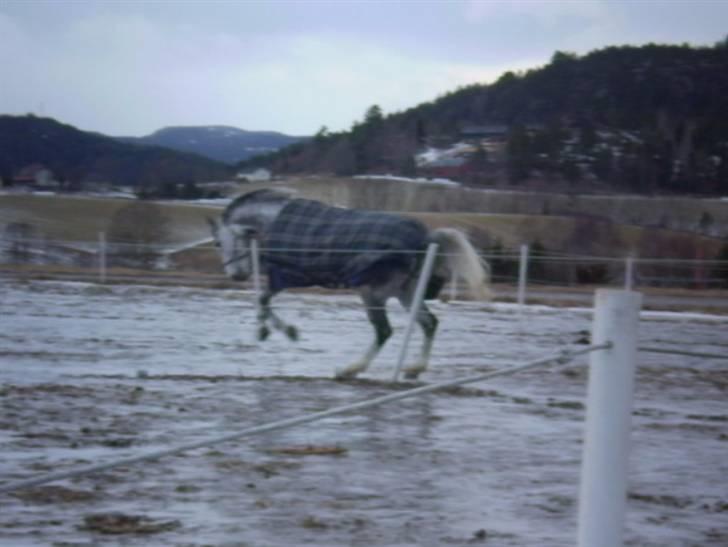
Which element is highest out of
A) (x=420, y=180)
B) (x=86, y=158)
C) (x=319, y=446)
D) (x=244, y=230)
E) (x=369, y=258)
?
(x=86, y=158)

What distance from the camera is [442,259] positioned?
32.7ft

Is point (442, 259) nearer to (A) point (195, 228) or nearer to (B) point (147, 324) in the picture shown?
(B) point (147, 324)

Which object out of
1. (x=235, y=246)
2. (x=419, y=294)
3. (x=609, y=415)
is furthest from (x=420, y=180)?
(x=609, y=415)

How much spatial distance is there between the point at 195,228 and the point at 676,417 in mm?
19093

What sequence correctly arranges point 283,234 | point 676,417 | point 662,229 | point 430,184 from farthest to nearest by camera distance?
→ point 430,184
point 662,229
point 283,234
point 676,417

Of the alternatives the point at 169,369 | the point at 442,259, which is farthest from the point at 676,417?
the point at 169,369

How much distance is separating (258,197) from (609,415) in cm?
864

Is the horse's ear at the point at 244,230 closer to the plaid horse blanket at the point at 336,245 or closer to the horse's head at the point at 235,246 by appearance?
the horse's head at the point at 235,246

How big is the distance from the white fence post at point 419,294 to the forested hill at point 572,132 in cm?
2399

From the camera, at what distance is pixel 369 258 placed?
9906 mm

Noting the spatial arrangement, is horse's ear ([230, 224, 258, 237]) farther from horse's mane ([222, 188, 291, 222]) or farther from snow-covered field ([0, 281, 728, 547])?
snow-covered field ([0, 281, 728, 547])

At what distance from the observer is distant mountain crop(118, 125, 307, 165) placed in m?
47.3

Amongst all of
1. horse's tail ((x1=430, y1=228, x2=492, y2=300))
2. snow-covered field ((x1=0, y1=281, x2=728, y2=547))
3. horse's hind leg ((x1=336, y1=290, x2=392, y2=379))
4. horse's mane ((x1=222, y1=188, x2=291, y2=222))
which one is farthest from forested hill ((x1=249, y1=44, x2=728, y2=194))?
horse's tail ((x1=430, y1=228, x2=492, y2=300))

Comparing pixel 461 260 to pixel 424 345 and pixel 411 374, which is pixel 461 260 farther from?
pixel 411 374
